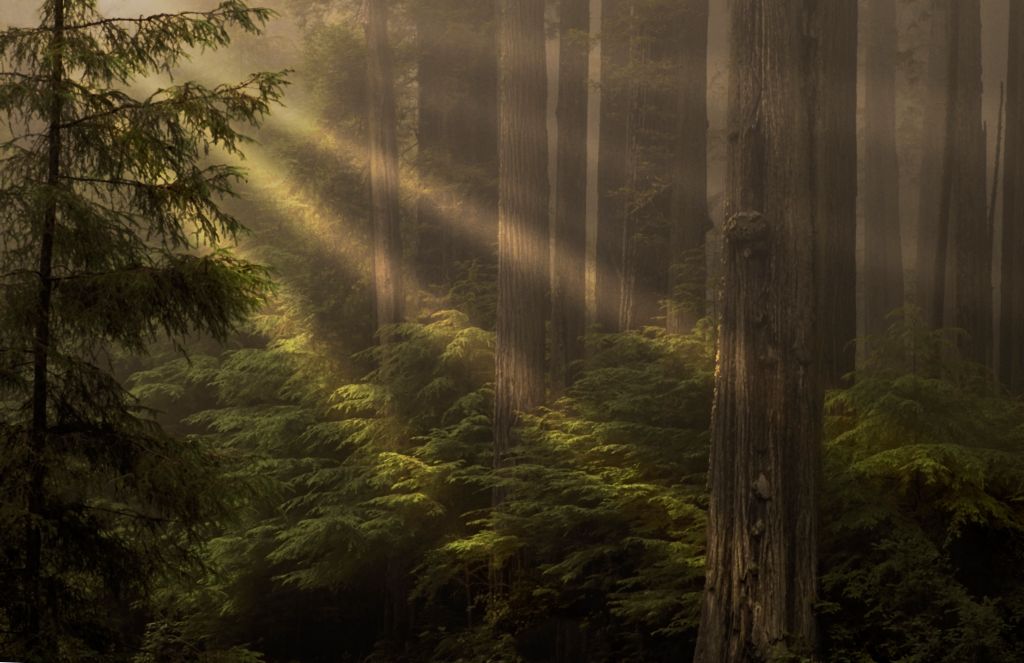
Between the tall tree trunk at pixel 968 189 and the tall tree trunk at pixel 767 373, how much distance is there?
373 inches

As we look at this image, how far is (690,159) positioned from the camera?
15.8 metres

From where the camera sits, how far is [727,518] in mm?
8492

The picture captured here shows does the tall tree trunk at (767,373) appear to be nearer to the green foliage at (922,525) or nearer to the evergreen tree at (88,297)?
the green foliage at (922,525)

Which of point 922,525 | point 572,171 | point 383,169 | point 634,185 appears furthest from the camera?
point 572,171

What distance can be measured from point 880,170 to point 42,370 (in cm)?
2325

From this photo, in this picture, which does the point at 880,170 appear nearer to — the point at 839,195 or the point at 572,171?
the point at 572,171

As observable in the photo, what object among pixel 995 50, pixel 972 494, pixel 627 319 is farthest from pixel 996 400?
pixel 995 50

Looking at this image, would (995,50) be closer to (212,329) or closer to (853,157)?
(853,157)

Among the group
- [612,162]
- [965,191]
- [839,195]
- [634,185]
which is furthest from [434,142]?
[965,191]

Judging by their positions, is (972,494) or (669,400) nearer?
(972,494)

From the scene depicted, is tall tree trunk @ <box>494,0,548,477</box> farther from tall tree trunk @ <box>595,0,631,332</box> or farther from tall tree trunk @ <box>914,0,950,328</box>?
tall tree trunk @ <box>914,0,950,328</box>

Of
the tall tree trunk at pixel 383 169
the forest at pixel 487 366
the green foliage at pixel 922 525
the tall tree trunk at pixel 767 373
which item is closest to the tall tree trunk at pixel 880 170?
the forest at pixel 487 366

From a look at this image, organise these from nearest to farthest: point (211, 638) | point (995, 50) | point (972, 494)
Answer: point (972, 494)
point (211, 638)
point (995, 50)

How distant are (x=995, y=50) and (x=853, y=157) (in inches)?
1093
